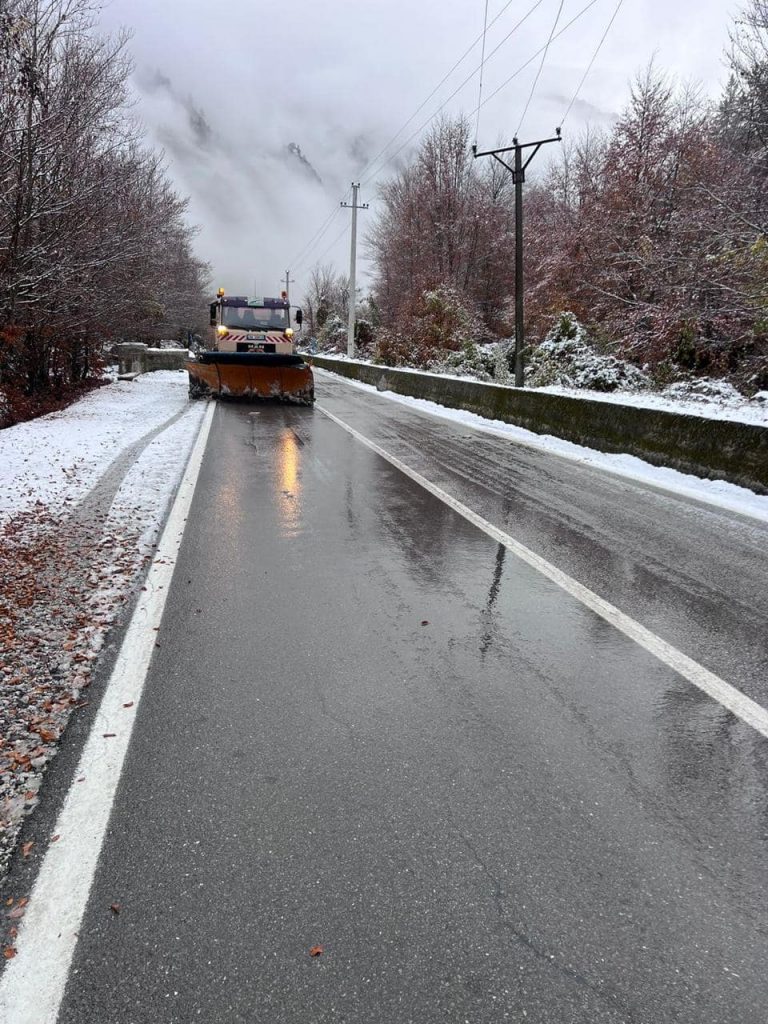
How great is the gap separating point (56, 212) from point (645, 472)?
10.7 m

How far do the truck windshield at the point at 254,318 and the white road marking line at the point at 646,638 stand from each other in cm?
1424

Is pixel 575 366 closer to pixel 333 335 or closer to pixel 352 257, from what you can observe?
pixel 352 257

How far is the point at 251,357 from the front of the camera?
17.0 metres

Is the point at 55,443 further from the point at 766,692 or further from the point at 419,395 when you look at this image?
the point at 419,395

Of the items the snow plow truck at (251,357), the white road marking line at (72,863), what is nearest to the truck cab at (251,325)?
the snow plow truck at (251,357)

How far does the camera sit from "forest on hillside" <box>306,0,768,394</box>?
44.3ft

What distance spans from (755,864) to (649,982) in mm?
678

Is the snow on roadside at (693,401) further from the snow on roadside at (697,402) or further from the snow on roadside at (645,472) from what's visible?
the snow on roadside at (645,472)

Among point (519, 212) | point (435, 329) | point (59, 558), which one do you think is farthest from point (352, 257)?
point (59, 558)

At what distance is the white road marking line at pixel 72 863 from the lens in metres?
1.73

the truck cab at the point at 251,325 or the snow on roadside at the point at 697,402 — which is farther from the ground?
the truck cab at the point at 251,325

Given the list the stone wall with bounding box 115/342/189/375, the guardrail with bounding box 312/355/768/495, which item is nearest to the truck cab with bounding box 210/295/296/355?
the guardrail with bounding box 312/355/768/495

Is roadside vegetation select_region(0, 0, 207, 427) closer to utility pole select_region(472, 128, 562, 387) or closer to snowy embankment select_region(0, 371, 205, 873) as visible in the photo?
snowy embankment select_region(0, 371, 205, 873)

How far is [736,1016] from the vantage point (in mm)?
1696
